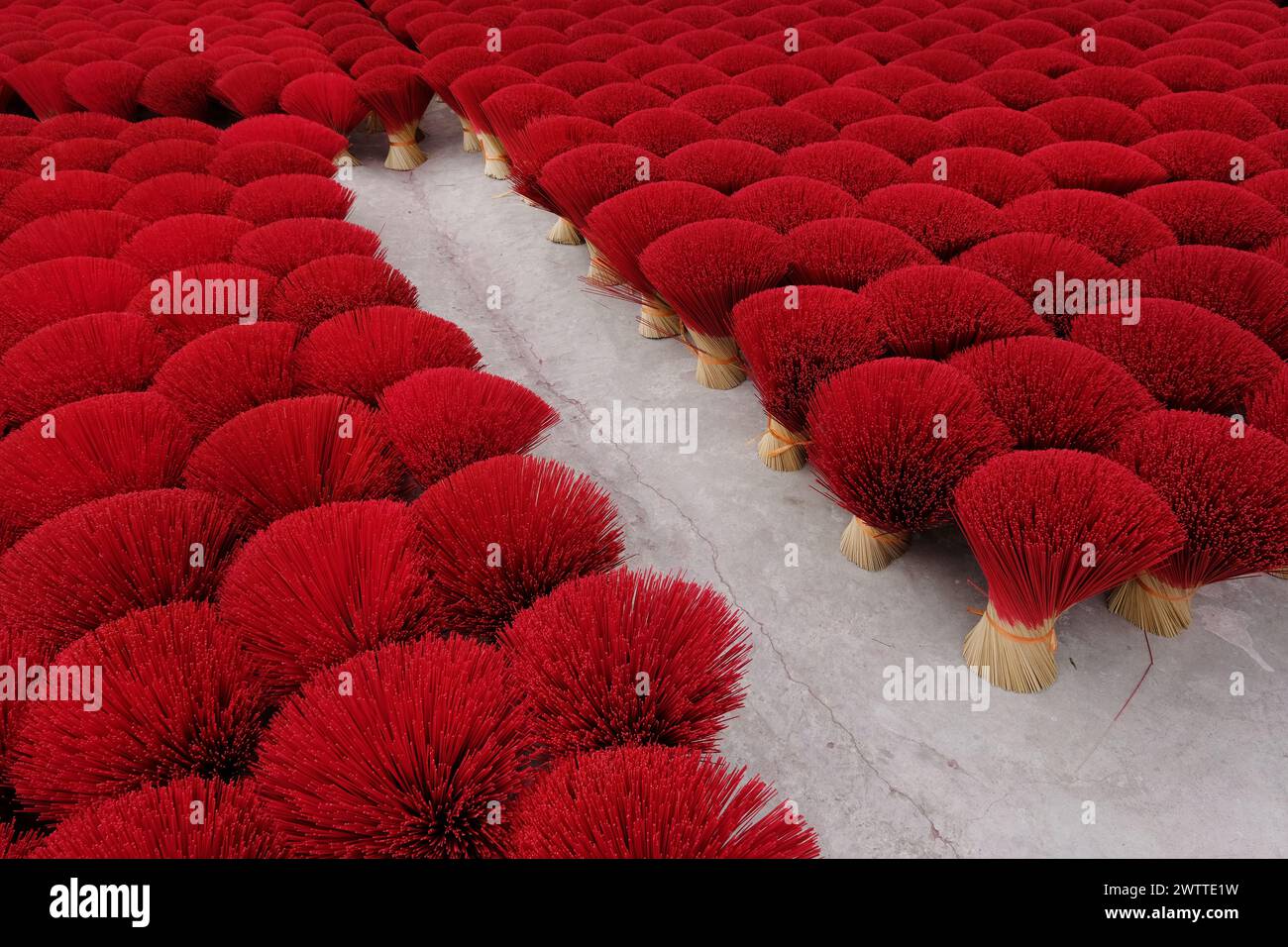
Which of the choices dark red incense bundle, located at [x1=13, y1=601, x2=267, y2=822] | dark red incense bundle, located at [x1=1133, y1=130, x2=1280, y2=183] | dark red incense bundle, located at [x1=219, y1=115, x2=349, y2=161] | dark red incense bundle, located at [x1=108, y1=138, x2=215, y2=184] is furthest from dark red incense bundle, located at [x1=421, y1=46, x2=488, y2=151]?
dark red incense bundle, located at [x1=13, y1=601, x2=267, y2=822]

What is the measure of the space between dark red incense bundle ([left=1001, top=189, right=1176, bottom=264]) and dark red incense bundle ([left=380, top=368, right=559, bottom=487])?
73cm

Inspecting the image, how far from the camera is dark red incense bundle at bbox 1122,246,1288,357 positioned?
0.97 m

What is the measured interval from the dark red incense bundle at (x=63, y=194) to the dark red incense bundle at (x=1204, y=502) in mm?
1459

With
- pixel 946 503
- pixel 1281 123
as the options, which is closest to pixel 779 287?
pixel 946 503

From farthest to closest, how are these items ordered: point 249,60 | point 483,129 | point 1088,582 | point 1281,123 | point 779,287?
1. point 249,60
2. point 483,129
3. point 1281,123
4. point 779,287
5. point 1088,582

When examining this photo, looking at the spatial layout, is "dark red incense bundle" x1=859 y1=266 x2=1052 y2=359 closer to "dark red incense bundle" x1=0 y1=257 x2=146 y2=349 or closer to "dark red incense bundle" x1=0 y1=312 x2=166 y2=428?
"dark red incense bundle" x1=0 y1=312 x2=166 y2=428

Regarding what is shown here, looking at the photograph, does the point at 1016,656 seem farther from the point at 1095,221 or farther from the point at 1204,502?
the point at 1095,221

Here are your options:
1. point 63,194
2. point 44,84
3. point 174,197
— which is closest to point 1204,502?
point 174,197

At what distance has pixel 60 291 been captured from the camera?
103 cm

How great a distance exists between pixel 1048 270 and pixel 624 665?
768 millimetres

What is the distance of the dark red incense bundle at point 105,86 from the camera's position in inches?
69.9

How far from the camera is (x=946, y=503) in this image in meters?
0.76

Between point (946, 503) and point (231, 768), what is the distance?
2.06 feet
